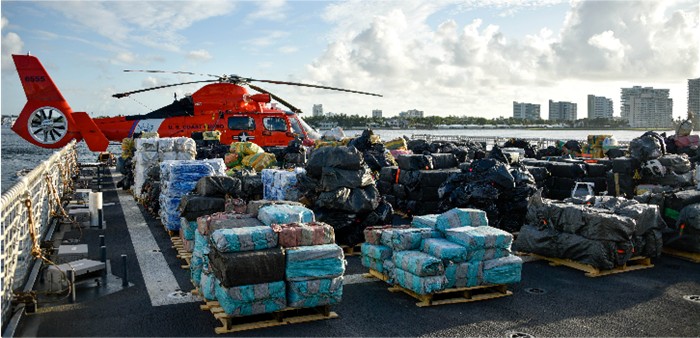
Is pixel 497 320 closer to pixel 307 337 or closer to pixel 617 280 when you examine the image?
pixel 307 337

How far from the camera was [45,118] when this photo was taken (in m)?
27.4

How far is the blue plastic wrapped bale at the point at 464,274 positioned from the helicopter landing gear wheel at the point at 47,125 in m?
25.1

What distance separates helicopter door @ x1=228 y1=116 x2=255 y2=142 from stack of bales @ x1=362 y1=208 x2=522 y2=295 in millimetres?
18599

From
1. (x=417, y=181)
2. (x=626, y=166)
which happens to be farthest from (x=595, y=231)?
(x=626, y=166)

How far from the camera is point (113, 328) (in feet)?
23.2

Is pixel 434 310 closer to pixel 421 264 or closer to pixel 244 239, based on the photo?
pixel 421 264

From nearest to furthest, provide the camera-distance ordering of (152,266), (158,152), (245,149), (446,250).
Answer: (446,250), (152,266), (158,152), (245,149)

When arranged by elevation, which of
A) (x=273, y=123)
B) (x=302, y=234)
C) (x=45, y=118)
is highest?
(x=45, y=118)

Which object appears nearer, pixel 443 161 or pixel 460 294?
pixel 460 294

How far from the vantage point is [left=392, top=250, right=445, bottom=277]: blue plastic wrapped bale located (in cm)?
787

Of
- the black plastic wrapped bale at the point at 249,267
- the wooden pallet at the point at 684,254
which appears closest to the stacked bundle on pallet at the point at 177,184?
the black plastic wrapped bale at the point at 249,267

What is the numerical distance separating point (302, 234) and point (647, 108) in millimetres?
173092

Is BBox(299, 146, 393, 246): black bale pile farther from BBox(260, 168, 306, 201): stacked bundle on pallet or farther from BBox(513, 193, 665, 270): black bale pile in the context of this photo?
BBox(513, 193, 665, 270): black bale pile

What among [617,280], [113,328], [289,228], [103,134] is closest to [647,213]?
[617,280]
